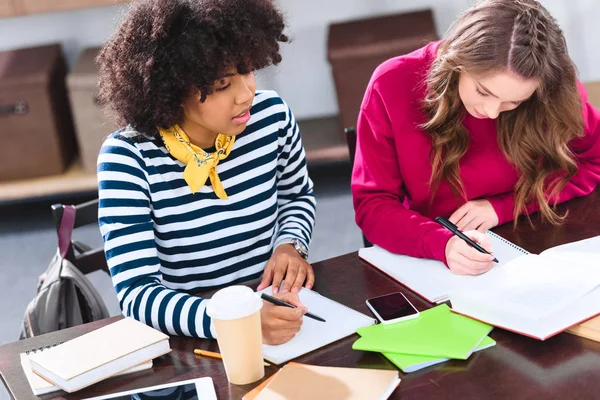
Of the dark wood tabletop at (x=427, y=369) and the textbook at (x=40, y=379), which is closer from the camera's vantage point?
the dark wood tabletop at (x=427, y=369)

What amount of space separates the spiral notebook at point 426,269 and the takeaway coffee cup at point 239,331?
320mm

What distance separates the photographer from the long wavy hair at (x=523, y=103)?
1.52 meters

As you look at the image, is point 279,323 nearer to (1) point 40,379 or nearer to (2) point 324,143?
(1) point 40,379

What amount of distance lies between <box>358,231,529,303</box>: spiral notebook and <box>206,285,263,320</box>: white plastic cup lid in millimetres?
330

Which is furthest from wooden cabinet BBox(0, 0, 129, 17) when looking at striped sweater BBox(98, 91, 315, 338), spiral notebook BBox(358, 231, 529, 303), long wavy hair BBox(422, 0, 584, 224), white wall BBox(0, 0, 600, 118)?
spiral notebook BBox(358, 231, 529, 303)

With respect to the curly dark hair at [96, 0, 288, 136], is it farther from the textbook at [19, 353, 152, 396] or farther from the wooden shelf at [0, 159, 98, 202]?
the wooden shelf at [0, 159, 98, 202]

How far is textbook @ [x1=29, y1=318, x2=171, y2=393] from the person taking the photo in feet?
4.04

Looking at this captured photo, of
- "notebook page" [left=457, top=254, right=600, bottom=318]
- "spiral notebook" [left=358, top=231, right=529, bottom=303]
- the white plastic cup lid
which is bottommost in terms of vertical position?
"spiral notebook" [left=358, top=231, right=529, bottom=303]

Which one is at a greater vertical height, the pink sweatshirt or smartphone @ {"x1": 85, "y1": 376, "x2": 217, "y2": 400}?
the pink sweatshirt

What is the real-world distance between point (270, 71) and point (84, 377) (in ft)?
8.32

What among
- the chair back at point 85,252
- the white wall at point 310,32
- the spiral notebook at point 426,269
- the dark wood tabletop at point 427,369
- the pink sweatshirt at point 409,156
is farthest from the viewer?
the white wall at point 310,32

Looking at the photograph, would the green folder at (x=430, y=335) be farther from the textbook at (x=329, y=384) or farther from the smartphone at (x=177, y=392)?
the smartphone at (x=177, y=392)

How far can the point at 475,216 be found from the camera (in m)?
1.63

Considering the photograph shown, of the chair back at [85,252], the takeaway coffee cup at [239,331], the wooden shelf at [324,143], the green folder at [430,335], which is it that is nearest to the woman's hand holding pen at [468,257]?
the green folder at [430,335]
